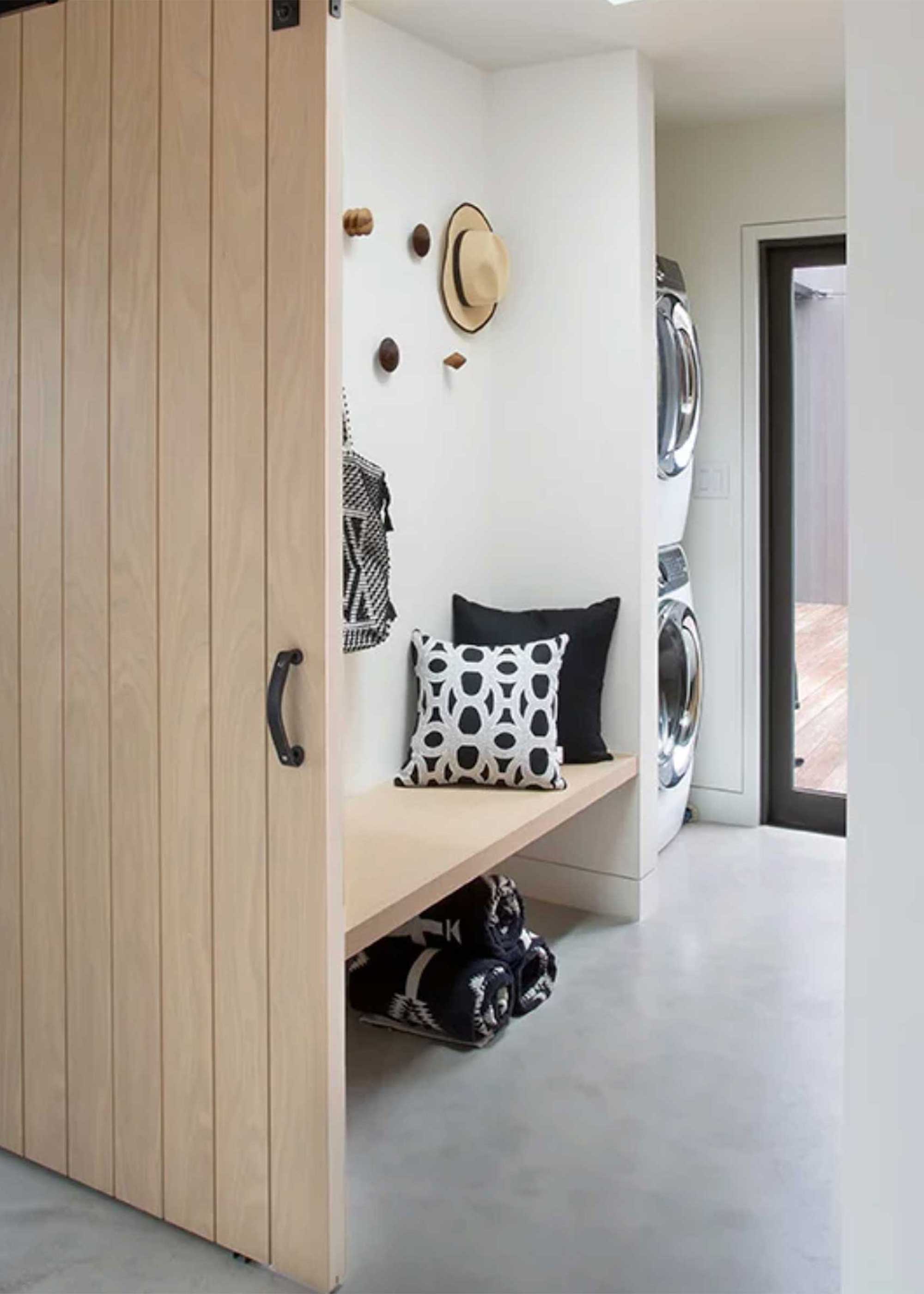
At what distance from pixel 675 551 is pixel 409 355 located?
1386 mm

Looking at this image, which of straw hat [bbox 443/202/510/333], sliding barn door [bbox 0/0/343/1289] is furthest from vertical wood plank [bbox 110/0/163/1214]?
straw hat [bbox 443/202/510/333]

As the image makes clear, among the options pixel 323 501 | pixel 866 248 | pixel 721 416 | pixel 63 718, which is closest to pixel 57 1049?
pixel 63 718

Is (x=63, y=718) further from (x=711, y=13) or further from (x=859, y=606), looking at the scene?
(x=711, y=13)

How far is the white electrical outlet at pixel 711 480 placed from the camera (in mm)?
4789

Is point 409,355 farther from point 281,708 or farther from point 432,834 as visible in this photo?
point 281,708

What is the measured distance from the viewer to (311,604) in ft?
6.56

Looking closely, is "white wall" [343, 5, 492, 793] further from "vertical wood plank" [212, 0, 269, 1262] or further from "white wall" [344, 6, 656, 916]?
"vertical wood plank" [212, 0, 269, 1262]

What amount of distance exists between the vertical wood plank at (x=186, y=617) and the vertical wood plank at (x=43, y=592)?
272 millimetres

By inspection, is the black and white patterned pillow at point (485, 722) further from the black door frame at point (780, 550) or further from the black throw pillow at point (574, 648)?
the black door frame at point (780, 550)

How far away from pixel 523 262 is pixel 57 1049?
102 inches

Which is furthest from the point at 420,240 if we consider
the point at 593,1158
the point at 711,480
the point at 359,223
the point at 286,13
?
the point at 593,1158

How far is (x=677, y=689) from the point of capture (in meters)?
4.56

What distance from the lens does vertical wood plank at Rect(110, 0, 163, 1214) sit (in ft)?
7.04

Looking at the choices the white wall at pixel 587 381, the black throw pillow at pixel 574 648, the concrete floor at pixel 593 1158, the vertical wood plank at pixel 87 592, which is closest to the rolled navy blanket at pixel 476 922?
the concrete floor at pixel 593 1158
